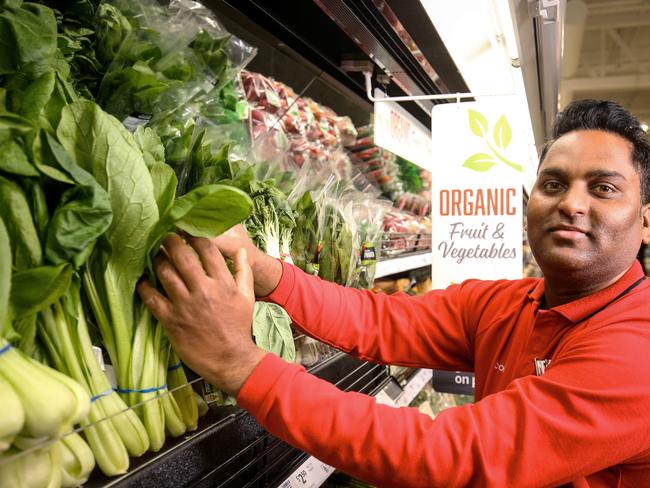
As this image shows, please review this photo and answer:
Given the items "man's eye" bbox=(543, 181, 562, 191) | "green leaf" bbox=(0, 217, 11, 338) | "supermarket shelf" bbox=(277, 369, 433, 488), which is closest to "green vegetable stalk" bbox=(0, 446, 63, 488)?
"green leaf" bbox=(0, 217, 11, 338)

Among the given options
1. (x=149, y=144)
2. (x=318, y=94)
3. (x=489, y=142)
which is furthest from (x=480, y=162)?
(x=149, y=144)

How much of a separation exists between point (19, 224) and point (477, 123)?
2.06 meters

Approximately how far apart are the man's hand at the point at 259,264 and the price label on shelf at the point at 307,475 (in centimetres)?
40

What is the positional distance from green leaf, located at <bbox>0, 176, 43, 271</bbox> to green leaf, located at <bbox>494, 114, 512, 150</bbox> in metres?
2.05

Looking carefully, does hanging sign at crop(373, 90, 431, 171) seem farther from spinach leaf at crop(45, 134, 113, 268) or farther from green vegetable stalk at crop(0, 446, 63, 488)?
green vegetable stalk at crop(0, 446, 63, 488)

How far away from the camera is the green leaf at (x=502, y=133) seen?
2.38 meters

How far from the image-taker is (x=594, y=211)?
50.6 inches

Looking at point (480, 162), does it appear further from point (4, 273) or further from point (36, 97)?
point (4, 273)

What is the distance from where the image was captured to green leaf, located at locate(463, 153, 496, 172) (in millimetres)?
2402

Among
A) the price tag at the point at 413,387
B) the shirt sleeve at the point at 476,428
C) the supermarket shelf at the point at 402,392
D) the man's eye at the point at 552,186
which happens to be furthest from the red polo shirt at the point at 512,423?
the price tag at the point at 413,387

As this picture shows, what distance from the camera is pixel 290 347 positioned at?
3.83 feet

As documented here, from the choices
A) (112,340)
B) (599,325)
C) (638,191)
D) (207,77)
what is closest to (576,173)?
(638,191)

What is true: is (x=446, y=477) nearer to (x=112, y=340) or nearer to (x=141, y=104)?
(x=112, y=340)

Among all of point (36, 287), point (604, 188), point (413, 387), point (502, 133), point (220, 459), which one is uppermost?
point (502, 133)
